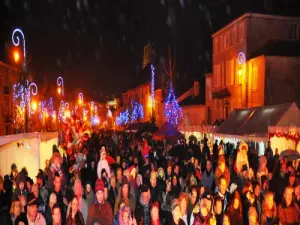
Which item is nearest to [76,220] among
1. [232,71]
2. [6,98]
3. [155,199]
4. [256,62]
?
[155,199]

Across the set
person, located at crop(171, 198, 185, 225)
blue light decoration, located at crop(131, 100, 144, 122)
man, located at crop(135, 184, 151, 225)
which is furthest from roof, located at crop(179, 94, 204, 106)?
person, located at crop(171, 198, 185, 225)

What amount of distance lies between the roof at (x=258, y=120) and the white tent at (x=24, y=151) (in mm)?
8989

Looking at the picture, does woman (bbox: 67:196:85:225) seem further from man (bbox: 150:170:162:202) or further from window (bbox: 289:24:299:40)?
window (bbox: 289:24:299:40)

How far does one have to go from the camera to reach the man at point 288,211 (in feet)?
24.5

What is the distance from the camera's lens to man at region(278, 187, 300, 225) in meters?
7.46

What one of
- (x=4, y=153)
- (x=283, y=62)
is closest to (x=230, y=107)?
(x=283, y=62)


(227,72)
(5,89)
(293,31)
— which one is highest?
(293,31)

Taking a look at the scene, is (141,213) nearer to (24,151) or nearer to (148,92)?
(24,151)

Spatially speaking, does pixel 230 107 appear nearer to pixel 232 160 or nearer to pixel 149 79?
pixel 232 160

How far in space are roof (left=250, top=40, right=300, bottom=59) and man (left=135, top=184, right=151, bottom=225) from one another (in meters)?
20.2

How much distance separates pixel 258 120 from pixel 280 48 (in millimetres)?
10509

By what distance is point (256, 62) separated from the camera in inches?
1024

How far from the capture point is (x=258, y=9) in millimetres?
27422

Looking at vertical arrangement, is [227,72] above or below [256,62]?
below
